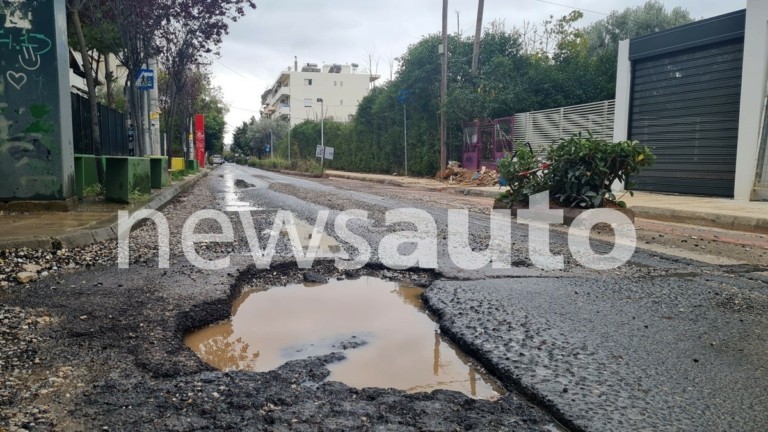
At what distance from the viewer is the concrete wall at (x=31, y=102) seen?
7.31 meters

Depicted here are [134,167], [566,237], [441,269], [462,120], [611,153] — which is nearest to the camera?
[441,269]

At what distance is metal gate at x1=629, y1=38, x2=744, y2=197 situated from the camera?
482 inches

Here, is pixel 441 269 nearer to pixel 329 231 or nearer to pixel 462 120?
pixel 329 231

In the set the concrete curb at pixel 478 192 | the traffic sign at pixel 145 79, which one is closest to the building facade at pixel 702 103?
the concrete curb at pixel 478 192

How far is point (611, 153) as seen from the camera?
8.65m

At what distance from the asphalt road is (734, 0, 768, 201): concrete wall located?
25.3 feet

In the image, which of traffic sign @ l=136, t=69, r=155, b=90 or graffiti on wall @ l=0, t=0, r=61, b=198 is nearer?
graffiti on wall @ l=0, t=0, r=61, b=198

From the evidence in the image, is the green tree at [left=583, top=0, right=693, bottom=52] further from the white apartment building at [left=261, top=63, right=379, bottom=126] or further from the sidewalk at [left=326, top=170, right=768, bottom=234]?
the white apartment building at [left=261, top=63, right=379, bottom=126]

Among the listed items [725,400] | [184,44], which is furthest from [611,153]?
[184,44]

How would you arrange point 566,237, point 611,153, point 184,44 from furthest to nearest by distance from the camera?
point 184,44 < point 611,153 < point 566,237

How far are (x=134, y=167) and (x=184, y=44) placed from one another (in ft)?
36.7

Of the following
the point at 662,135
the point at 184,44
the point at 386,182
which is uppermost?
the point at 184,44

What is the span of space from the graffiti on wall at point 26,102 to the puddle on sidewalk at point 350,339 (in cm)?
492

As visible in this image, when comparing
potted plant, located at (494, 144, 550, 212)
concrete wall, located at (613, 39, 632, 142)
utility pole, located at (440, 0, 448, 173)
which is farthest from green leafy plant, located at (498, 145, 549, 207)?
utility pole, located at (440, 0, 448, 173)
